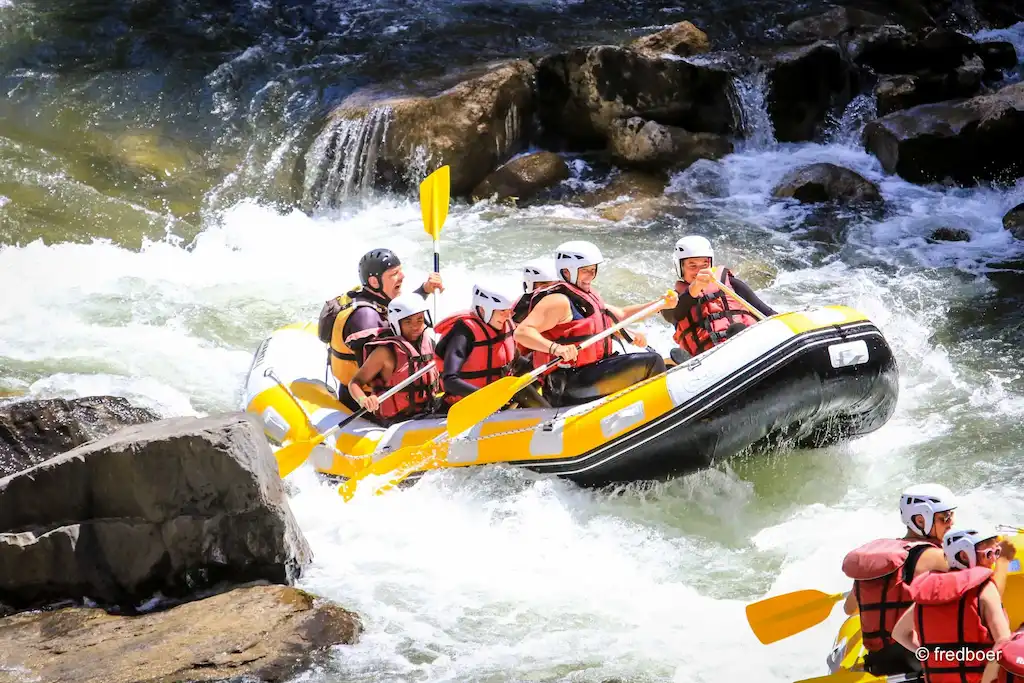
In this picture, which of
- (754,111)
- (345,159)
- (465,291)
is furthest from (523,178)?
(754,111)

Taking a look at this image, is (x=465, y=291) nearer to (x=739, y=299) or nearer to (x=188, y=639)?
(x=739, y=299)

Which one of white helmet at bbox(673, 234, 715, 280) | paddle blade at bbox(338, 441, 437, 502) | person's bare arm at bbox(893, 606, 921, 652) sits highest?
white helmet at bbox(673, 234, 715, 280)

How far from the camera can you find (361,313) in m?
6.09

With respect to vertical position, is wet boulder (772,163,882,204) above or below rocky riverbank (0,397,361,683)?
above

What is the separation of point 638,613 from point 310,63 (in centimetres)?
862

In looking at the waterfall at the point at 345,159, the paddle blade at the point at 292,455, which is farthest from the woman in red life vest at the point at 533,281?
the waterfall at the point at 345,159

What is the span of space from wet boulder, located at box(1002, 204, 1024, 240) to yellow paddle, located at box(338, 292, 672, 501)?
5.45m

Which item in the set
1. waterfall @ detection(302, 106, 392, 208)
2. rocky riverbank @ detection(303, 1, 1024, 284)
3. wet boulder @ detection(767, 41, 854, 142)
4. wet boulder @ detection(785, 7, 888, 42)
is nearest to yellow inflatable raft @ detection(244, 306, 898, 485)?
rocky riverbank @ detection(303, 1, 1024, 284)

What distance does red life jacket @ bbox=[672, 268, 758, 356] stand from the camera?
6.13 meters

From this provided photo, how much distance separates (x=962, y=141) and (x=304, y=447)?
7.69m

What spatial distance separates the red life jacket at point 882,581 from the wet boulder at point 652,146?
318 inches

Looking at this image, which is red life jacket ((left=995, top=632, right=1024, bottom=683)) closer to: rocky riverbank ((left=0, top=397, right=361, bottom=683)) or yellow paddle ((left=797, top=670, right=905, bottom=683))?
yellow paddle ((left=797, top=670, right=905, bottom=683))

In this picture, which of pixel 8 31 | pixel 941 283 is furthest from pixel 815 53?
pixel 8 31

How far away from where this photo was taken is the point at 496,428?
589 cm
